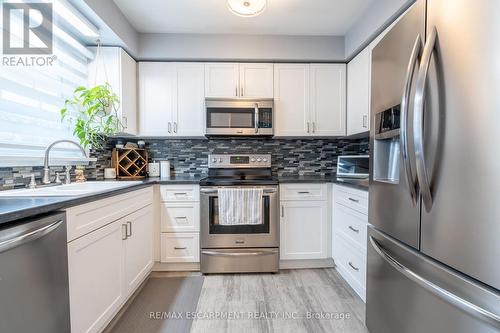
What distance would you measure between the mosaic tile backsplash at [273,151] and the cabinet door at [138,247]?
2.69ft

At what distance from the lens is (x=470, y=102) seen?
701mm

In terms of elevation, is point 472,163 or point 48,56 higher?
point 48,56

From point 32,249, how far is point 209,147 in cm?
204

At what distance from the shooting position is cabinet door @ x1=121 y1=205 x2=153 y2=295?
1.68 metres

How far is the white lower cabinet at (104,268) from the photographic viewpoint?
1126 millimetres

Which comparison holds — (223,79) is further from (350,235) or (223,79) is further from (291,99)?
(350,235)

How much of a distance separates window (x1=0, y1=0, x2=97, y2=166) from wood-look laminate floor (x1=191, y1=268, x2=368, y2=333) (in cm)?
163

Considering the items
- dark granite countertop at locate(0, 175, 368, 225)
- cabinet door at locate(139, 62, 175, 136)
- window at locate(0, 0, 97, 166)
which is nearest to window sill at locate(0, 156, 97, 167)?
window at locate(0, 0, 97, 166)

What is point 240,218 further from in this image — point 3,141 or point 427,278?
point 3,141

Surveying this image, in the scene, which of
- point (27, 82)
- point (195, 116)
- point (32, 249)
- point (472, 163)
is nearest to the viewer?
point (472, 163)

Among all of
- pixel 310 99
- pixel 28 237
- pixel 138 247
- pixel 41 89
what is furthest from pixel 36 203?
pixel 310 99

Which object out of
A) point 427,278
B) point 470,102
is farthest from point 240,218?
point 470,102

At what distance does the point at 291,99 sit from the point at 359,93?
675 mm

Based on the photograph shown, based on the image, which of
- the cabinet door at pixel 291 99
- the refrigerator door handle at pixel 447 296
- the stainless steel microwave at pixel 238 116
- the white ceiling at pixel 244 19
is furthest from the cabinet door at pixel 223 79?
the refrigerator door handle at pixel 447 296
